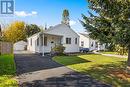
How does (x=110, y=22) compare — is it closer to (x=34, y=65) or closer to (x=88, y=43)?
(x=34, y=65)

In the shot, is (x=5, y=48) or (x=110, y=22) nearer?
(x=110, y=22)

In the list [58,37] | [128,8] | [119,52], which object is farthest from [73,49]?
[128,8]

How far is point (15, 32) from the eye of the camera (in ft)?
197

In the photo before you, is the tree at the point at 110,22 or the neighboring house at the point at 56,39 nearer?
the tree at the point at 110,22

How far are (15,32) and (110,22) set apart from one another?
49.6 meters

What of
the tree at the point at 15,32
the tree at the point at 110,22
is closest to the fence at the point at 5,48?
the tree at the point at 110,22

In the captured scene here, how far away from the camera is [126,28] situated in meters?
11.9

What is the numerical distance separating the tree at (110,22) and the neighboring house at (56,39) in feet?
59.0

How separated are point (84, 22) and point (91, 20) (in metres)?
0.52

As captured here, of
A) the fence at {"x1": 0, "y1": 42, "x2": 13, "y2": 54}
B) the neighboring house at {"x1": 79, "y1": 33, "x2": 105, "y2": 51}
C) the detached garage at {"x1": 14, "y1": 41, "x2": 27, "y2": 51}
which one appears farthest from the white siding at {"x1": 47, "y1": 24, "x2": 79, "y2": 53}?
the detached garage at {"x1": 14, "y1": 41, "x2": 27, "y2": 51}

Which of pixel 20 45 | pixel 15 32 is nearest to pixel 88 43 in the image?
pixel 20 45

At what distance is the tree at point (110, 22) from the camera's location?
12302 mm

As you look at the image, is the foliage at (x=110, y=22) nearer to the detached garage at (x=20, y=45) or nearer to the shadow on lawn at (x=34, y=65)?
the shadow on lawn at (x=34, y=65)

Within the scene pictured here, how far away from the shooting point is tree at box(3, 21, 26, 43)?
59656mm
